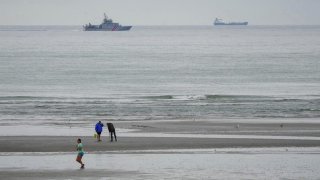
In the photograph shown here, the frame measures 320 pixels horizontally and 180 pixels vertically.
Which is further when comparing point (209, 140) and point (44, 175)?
point (209, 140)

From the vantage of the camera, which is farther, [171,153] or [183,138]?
[183,138]

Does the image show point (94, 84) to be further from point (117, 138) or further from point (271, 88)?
point (117, 138)

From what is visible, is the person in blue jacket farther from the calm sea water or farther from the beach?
the calm sea water

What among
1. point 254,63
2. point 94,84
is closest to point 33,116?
point 94,84

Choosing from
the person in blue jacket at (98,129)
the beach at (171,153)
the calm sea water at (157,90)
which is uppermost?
the calm sea water at (157,90)

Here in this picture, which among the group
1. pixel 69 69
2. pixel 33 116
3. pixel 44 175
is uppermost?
pixel 69 69

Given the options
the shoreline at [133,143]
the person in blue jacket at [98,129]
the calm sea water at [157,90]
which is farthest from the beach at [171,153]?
the calm sea water at [157,90]

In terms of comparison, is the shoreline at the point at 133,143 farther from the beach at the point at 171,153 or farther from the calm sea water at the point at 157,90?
the calm sea water at the point at 157,90

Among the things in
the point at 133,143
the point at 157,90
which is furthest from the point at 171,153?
the point at 157,90

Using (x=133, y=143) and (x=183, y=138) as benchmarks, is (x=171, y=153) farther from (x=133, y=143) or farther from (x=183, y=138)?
(x=183, y=138)

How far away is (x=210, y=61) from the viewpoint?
123438 mm

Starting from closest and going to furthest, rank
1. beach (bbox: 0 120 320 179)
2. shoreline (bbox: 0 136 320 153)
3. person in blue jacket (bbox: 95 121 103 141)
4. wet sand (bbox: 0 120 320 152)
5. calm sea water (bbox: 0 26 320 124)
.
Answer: beach (bbox: 0 120 320 179), shoreline (bbox: 0 136 320 153), wet sand (bbox: 0 120 320 152), person in blue jacket (bbox: 95 121 103 141), calm sea water (bbox: 0 26 320 124)

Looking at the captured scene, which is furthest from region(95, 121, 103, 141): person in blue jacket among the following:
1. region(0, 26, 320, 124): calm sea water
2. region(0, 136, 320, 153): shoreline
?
region(0, 26, 320, 124): calm sea water

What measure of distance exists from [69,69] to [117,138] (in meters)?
68.5
